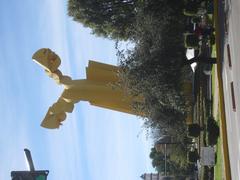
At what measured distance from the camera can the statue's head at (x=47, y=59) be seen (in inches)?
1323

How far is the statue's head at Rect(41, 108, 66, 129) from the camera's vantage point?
3338 centimetres

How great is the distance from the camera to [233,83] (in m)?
20.3

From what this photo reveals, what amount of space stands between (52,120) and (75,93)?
2.39 m

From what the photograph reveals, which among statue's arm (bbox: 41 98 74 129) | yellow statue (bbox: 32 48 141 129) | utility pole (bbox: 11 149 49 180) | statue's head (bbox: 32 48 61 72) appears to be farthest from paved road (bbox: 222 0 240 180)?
statue's head (bbox: 32 48 61 72)

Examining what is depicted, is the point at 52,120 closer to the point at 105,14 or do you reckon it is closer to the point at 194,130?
the point at 194,130

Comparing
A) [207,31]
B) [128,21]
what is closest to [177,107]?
[207,31]

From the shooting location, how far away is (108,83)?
33719mm

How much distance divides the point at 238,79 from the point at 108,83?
53.1 feet

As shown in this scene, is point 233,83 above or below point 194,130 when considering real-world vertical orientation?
above

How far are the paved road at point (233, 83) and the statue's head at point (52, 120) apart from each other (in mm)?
13466

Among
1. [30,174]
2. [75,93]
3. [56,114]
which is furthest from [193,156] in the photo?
[30,174]

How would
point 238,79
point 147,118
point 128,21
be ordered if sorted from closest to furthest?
point 238,79
point 147,118
point 128,21

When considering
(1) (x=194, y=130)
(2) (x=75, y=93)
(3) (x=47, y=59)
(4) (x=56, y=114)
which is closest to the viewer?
(1) (x=194, y=130)

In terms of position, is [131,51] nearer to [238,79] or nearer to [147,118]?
[147,118]
